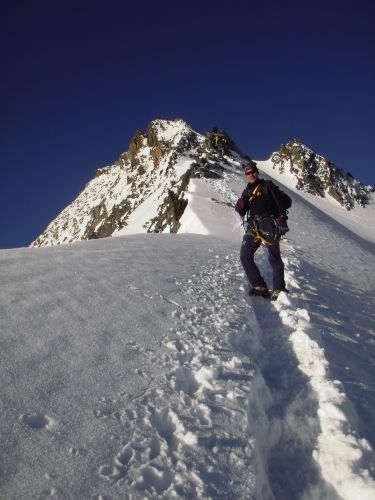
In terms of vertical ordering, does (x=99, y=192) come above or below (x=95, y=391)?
below

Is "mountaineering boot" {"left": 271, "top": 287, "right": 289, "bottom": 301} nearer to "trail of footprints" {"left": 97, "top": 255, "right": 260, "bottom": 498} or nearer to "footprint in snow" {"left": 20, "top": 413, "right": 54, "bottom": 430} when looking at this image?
"trail of footprints" {"left": 97, "top": 255, "right": 260, "bottom": 498}

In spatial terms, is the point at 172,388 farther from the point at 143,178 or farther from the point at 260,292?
the point at 143,178

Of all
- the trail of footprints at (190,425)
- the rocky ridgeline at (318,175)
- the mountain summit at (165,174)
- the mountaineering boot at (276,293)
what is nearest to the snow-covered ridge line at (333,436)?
the trail of footprints at (190,425)

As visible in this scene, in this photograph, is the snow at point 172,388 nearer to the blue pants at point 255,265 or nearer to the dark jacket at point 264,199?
the blue pants at point 255,265

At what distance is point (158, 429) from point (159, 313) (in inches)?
91.5

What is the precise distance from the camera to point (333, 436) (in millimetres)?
3633

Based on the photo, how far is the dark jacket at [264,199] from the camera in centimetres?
793

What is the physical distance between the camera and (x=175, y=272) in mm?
7883

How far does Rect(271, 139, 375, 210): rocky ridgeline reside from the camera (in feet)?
210

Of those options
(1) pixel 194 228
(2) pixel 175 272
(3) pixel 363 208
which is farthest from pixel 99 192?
(2) pixel 175 272

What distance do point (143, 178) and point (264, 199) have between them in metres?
66.5

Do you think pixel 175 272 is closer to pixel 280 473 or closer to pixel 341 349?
pixel 341 349

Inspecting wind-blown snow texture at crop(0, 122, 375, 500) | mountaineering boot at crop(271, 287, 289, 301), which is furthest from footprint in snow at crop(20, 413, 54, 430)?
mountaineering boot at crop(271, 287, 289, 301)

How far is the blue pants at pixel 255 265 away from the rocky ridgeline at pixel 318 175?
57.8 meters
